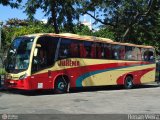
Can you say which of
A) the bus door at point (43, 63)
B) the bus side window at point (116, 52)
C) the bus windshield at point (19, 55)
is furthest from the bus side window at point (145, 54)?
the bus windshield at point (19, 55)

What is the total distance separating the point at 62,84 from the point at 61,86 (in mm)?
139

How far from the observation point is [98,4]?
31.0 meters

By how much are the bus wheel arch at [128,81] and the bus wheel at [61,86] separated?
5806mm

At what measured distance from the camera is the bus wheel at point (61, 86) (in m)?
20.6

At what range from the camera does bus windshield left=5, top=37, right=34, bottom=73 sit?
760 inches

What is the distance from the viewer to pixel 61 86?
20766mm

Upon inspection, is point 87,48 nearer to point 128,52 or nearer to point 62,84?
point 62,84

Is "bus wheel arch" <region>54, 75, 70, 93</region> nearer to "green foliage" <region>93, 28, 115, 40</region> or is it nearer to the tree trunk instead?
the tree trunk

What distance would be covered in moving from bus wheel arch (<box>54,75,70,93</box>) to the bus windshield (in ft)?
6.60

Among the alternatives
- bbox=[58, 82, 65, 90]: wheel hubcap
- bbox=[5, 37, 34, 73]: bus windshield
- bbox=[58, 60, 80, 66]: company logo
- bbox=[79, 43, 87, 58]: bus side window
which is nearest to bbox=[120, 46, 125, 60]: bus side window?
bbox=[79, 43, 87, 58]: bus side window

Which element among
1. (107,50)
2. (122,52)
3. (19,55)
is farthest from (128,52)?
(19,55)

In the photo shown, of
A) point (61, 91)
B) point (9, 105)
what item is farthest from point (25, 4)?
point (9, 105)

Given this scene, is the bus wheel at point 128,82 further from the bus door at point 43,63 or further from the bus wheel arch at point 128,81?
the bus door at point 43,63

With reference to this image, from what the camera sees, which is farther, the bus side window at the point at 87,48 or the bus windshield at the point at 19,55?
the bus side window at the point at 87,48
